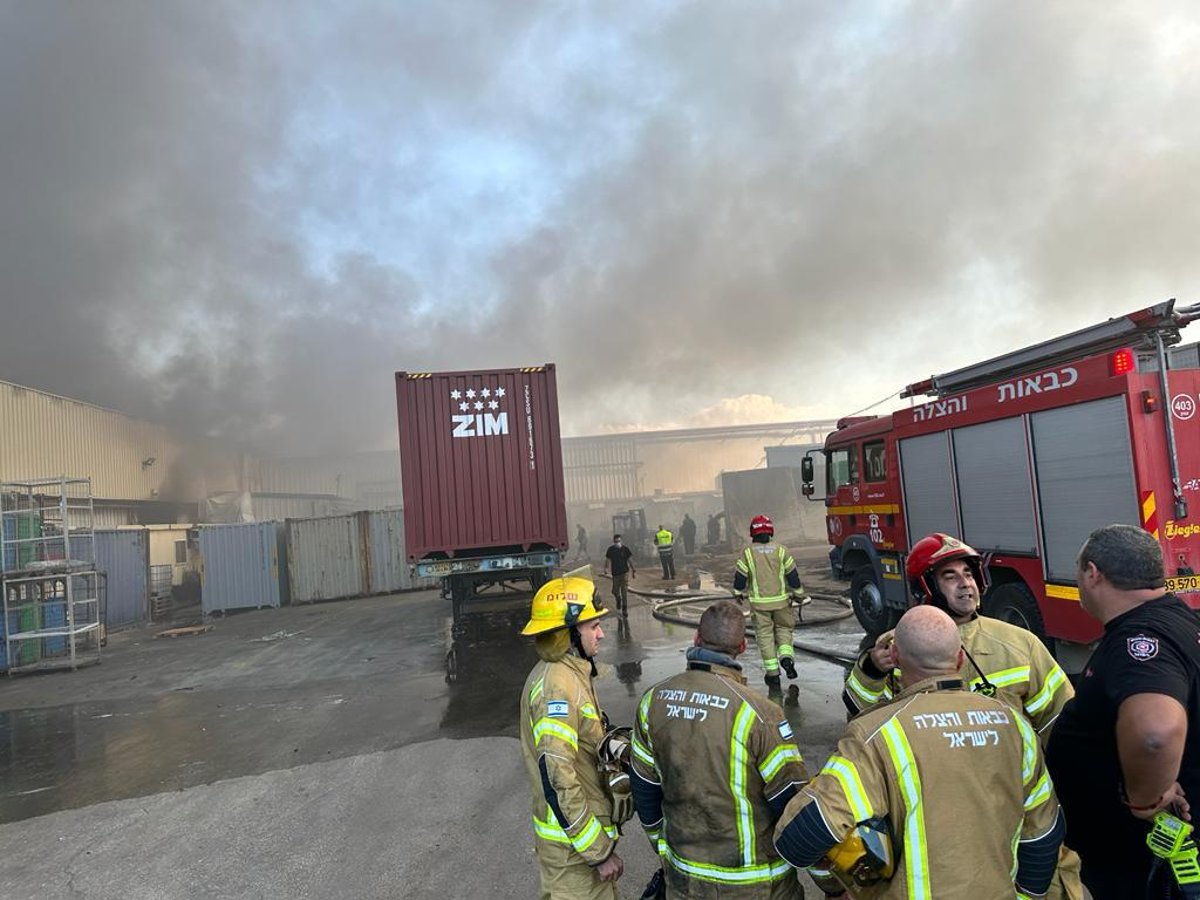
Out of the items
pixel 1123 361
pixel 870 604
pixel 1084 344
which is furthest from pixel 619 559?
pixel 1123 361

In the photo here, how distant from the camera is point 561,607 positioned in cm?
226

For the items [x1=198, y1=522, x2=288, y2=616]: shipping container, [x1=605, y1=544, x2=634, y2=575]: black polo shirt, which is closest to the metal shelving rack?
[x1=198, y1=522, x2=288, y2=616]: shipping container

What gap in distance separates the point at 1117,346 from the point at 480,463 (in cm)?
802

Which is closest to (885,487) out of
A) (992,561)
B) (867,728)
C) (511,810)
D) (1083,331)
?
(992,561)

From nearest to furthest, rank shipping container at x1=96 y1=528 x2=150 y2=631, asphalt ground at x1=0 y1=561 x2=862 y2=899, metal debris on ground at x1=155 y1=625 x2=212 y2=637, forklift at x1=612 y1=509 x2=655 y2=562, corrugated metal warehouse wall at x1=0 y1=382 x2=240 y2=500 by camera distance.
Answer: asphalt ground at x1=0 y1=561 x2=862 y2=899 < metal debris on ground at x1=155 y1=625 x2=212 y2=637 < shipping container at x1=96 y1=528 x2=150 y2=631 < corrugated metal warehouse wall at x1=0 y1=382 x2=240 y2=500 < forklift at x1=612 y1=509 x2=655 y2=562

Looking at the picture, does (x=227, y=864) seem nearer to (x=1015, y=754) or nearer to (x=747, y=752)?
(x=747, y=752)

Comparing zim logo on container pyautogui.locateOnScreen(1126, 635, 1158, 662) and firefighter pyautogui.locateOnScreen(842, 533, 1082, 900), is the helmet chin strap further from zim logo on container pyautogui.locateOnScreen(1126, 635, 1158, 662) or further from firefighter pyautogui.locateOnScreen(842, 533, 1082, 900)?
zim logo on container pyautogui.locateOnScreen(1126, 635, 1158, 662)

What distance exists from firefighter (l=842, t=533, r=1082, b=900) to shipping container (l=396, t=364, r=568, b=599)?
791cm

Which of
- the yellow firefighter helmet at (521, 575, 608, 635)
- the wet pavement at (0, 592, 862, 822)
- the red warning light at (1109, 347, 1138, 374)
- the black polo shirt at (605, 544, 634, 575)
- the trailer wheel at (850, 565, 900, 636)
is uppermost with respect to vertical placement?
the red warning light at (1109, 347, 1138, 374)

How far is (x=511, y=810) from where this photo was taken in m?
4.00

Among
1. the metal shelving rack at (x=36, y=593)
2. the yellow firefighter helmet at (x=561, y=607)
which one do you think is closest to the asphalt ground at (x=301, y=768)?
the metal shelving rack at (x=36, y=593)

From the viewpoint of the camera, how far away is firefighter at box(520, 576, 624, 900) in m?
2.06

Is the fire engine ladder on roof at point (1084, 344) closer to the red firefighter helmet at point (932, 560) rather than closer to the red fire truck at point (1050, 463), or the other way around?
the red fire truck at point (1050, 463)

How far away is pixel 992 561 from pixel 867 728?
16.5 ft
